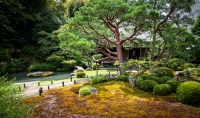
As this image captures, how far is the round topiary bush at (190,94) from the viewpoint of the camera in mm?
7098

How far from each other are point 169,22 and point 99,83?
649 centimetres

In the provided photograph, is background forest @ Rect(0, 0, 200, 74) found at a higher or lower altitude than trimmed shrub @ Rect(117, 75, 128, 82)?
higher

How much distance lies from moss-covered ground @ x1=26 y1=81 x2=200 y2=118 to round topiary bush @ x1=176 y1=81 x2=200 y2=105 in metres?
0.32

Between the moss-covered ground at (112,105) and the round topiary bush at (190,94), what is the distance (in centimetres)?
32

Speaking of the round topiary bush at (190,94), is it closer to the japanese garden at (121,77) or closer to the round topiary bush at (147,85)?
the japanese garden at (121,77)

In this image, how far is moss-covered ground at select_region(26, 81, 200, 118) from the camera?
21.2 ft

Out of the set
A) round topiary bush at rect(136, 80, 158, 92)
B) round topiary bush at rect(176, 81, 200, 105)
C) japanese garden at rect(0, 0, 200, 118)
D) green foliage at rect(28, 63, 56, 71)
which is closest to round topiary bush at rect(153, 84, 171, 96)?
japanese garden at rect(0, 0, 200, 118)

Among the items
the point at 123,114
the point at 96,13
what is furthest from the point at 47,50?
the point at 123,114

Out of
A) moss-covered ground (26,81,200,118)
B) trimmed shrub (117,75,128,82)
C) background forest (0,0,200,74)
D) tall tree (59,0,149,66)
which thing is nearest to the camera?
moss-covered ground (26,81,200,118)

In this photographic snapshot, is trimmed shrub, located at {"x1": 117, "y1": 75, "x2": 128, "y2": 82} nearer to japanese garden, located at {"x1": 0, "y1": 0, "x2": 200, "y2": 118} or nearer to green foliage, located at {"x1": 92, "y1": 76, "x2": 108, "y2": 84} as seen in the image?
japanese garden, located at {"x1": 0, "y1": 0, "x2": 200, "y2": 118}

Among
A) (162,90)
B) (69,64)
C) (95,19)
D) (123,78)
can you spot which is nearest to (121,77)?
(123,78)

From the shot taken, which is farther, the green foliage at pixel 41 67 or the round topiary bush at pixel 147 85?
the green foliage at pixel 41 67

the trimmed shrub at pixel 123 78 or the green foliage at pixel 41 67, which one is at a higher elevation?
the green foliage at pixel 41 67

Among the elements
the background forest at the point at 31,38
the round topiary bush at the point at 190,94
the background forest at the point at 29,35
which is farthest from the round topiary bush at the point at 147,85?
the background forest at the point at 29,35
